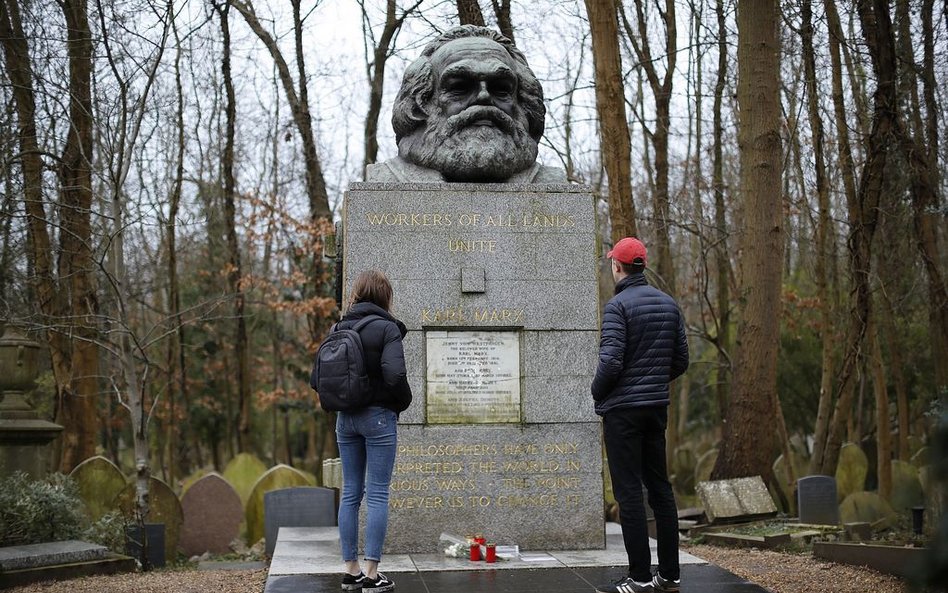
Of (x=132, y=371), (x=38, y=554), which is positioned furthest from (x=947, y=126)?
(x=38, y=554)

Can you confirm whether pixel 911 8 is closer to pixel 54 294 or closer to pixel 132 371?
pixel 132 371

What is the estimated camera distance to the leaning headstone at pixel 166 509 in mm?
13336

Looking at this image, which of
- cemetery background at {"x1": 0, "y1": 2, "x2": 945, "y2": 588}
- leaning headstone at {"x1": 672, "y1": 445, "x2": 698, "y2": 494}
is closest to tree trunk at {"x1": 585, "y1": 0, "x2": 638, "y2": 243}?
cemetery background at {"x1": 0, "y1": 2, "x2": 945, "y2": 588}

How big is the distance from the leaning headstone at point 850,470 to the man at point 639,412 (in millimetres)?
13002

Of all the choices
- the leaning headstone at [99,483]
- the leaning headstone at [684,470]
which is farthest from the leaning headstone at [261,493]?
the leaning headstone at [684,470]

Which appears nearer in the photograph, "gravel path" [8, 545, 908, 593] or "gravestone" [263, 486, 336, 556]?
"gravel path" [8, 545, 908, 593]

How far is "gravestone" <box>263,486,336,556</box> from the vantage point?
11.2 metres

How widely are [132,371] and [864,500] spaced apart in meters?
9.37

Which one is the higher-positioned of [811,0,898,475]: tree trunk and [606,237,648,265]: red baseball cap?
[811,0,898,475]: tree trunk

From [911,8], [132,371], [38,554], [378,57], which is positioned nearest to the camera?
[38,554]

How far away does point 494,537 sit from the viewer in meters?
7.93

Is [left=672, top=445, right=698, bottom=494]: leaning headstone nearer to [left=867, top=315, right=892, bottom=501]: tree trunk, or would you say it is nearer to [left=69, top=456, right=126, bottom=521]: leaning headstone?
[left=867, top=315, right=892, bottom=501]: tree trunk

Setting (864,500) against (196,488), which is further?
(196,488)

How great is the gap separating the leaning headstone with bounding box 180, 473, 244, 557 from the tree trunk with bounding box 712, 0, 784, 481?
689 centimetres
